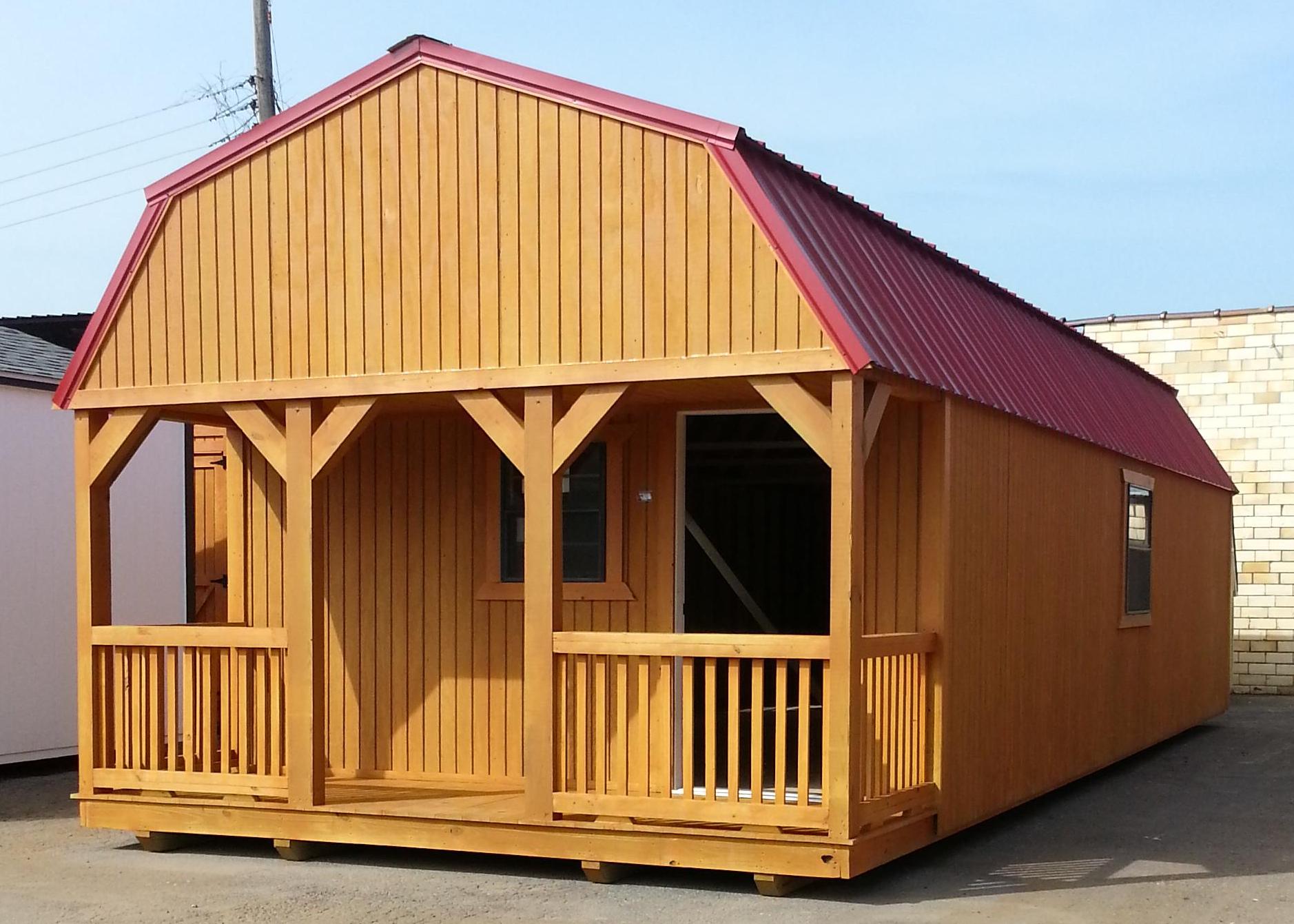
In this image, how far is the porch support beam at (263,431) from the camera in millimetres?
9398

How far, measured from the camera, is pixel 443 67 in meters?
9.02

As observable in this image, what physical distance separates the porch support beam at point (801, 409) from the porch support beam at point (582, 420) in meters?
0.80

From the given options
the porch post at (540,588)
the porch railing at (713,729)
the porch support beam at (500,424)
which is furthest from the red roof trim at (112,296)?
the porch railing at (713,729)

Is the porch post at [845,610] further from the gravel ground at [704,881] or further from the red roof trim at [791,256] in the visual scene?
the gravel ground at [704,881]

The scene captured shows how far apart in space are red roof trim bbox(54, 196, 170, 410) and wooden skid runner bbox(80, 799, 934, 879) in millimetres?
2496

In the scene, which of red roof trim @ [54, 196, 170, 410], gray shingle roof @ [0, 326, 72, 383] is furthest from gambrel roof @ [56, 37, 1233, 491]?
gray shingle roof @ [0, 326, 72, 383]

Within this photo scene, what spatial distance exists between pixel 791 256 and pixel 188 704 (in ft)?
Result: 14.4

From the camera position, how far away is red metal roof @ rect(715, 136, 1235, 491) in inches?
322

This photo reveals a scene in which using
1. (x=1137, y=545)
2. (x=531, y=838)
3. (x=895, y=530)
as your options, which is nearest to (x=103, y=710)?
(x=531, y=838)

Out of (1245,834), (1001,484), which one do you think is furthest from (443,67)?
(1245,834)

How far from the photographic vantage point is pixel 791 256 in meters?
8.10

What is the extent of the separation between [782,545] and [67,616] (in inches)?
254

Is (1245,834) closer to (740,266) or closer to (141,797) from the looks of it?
(740,266)

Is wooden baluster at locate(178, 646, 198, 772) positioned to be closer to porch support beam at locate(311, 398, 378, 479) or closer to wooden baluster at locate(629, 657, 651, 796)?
porch support beam at locate(311, 398, 378, 479)
